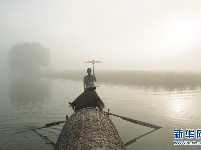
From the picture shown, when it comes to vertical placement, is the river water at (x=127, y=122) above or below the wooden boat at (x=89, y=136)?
below

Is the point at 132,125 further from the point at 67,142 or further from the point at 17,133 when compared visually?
the point at 67,142

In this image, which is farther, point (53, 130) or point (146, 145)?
point (53, 130)

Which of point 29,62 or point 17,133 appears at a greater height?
point 29,62

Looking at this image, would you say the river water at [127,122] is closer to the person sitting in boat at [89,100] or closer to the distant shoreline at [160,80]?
the person sitting in boat at [89,100]

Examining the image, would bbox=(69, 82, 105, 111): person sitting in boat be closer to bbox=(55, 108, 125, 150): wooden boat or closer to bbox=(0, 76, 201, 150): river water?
bbox=(55, 108, 125, 150): wooden boat

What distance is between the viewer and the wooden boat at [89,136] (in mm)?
6604

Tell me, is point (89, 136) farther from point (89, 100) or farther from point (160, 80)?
point (160, 80)

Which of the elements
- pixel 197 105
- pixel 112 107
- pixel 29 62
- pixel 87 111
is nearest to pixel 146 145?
pixel 87 111

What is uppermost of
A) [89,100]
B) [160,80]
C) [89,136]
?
[160,80]

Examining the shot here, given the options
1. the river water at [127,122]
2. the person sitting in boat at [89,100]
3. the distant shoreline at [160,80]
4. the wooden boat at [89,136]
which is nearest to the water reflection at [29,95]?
the river water at [127,122]

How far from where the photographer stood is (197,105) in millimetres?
29297

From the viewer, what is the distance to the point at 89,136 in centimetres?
716

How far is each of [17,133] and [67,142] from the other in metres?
11.4

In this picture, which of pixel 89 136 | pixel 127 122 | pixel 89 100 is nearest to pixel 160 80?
pixel 127 122
